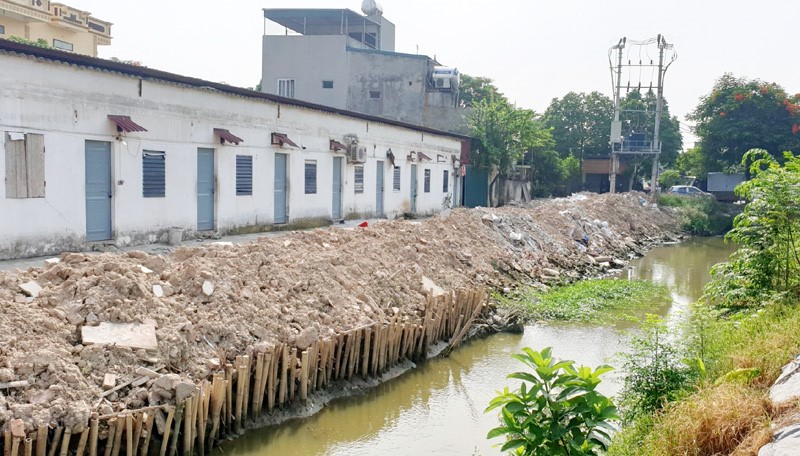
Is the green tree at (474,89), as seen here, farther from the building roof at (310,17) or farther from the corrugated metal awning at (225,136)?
the corrugated metal awning at (225,136)

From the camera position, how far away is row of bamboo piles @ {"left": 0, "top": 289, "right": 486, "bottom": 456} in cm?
730

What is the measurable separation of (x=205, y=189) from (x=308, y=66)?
20.8 m

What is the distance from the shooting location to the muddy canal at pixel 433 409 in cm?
941

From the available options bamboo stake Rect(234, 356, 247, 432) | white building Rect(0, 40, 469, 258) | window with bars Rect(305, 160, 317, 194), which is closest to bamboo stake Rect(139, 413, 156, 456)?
bamboo stake Rect(234, 356, 247, 432)

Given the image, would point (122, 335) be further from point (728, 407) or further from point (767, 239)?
point (767, 239)

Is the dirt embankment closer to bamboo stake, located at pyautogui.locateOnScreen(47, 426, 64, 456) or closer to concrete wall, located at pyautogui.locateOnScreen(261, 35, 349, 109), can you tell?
bamboo stake, located at pyautogui.locateOnScreen(47, 426, 64, 456)

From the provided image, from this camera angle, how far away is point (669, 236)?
3691 cm

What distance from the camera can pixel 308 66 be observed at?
36.7 metres

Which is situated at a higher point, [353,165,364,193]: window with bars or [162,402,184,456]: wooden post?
[353,165,364,193]: window with bars

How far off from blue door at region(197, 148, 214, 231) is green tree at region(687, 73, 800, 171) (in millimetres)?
31454

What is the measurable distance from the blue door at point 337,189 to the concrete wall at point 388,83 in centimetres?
1414

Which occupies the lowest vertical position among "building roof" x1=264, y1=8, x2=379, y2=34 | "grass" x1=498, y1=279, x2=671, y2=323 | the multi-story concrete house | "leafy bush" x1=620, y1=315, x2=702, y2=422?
"grass" x1=498, y1=279, x2=671, y2=323

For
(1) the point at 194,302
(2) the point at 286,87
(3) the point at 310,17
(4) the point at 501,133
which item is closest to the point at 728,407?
(1) the point at 194,302

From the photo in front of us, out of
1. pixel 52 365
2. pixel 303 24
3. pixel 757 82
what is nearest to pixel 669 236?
pixel 757 82
